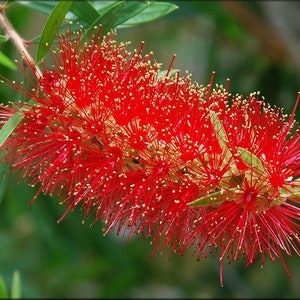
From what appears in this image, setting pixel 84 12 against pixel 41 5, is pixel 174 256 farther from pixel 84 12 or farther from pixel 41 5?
pixel 84 12

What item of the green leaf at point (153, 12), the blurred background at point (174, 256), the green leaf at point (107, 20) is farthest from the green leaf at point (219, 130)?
the blurred background at point (174, 256)

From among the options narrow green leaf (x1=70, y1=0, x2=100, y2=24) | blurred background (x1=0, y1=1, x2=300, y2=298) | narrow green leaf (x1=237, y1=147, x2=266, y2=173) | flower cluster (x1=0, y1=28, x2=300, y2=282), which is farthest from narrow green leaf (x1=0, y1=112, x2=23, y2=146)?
blurred background (x1=0, y1=1, x2=300, y2=298)

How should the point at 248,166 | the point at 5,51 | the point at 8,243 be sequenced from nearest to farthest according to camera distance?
the point at 248,166, the point at 5,51, the point at 8,243

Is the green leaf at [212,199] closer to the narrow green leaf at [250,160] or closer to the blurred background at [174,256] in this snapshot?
the narrow green leaf at [250,160]

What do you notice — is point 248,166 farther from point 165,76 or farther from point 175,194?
point 165,76

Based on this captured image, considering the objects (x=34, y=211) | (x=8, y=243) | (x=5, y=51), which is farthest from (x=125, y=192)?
(x=8, y=243)

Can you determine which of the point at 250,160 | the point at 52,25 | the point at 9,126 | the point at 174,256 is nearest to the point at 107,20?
the point at 52,25
